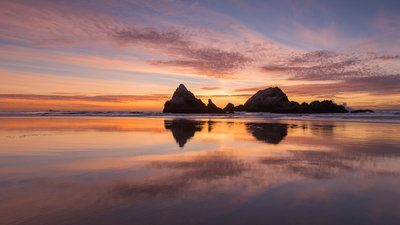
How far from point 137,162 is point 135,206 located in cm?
301

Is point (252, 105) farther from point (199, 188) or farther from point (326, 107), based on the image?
point (199, 188)

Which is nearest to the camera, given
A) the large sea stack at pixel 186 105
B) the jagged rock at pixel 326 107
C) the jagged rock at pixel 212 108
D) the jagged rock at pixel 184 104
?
the jagged rock at pixel 326 107

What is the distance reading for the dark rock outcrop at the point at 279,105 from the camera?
61406 millimetres

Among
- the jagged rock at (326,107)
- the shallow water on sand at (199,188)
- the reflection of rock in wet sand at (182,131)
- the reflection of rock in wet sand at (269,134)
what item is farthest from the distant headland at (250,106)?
the shallow water on sand at (199,188)

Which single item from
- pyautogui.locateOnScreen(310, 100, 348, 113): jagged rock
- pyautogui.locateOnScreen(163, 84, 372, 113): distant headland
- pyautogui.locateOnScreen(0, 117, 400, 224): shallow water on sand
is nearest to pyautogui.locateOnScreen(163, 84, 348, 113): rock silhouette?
pyautogui.locateOnScreen(163, 84, 372, 113): distant headland

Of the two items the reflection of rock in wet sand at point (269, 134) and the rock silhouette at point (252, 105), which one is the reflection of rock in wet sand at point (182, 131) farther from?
the rock silhouette at point (252, 105)

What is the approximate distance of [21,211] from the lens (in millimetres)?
3420

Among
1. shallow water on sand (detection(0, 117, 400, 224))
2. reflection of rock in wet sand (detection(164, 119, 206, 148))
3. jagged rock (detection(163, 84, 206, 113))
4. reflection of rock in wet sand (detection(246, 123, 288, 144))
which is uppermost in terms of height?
jagged rock (detection(163, 84, 206, 113))

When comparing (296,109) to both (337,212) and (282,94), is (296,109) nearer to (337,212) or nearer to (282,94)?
(282,94)

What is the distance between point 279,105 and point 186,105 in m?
32.3

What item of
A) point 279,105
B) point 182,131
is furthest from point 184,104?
point 182,131

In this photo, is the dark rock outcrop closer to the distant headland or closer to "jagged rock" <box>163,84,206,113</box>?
the distant headland

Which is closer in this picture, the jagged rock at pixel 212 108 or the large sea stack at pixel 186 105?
the jagged rock at pixel 212 108

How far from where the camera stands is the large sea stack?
247ft
